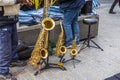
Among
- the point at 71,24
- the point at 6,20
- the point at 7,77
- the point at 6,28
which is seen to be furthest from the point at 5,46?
the point at 71,24

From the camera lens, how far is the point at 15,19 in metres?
3.79

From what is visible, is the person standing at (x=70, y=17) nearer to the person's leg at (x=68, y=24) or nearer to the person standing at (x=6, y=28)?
the person's leg at (x=68, y=24)

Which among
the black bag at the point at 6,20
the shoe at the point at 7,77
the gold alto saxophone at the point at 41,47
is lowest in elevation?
the shoe at the point at 7,77

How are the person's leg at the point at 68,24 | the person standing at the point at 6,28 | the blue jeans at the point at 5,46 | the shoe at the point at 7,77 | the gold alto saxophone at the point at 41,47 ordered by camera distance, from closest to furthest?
the person standing at the point at 6,28, the blue jeans at the point at 5,46, the shoe at the point at 7,77, the gold alto saxophone at the point at 41,47, the person's leg at the point at 68,24

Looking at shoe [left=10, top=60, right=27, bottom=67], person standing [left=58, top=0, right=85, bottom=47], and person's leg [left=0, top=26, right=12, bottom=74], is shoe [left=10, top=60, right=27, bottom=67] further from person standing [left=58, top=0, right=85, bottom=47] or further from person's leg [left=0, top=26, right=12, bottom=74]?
person standing [left=58, top=0, right=85, bottom=47]

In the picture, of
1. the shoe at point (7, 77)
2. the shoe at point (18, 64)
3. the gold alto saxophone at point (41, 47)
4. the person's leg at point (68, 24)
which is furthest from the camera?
the person's leg at point (68, 24)

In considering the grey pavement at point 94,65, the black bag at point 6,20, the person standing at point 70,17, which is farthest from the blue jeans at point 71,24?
the black bag at point 6,20

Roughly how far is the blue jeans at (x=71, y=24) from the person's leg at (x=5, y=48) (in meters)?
1.49

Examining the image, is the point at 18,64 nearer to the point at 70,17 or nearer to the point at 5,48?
the point at 5,48

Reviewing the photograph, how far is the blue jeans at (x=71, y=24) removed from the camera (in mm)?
4898

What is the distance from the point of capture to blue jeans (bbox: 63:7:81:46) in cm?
490

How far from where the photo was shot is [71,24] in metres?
A: 5.09

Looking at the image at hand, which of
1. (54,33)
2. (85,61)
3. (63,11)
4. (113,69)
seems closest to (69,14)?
(63,11)

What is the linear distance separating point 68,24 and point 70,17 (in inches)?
5.6
